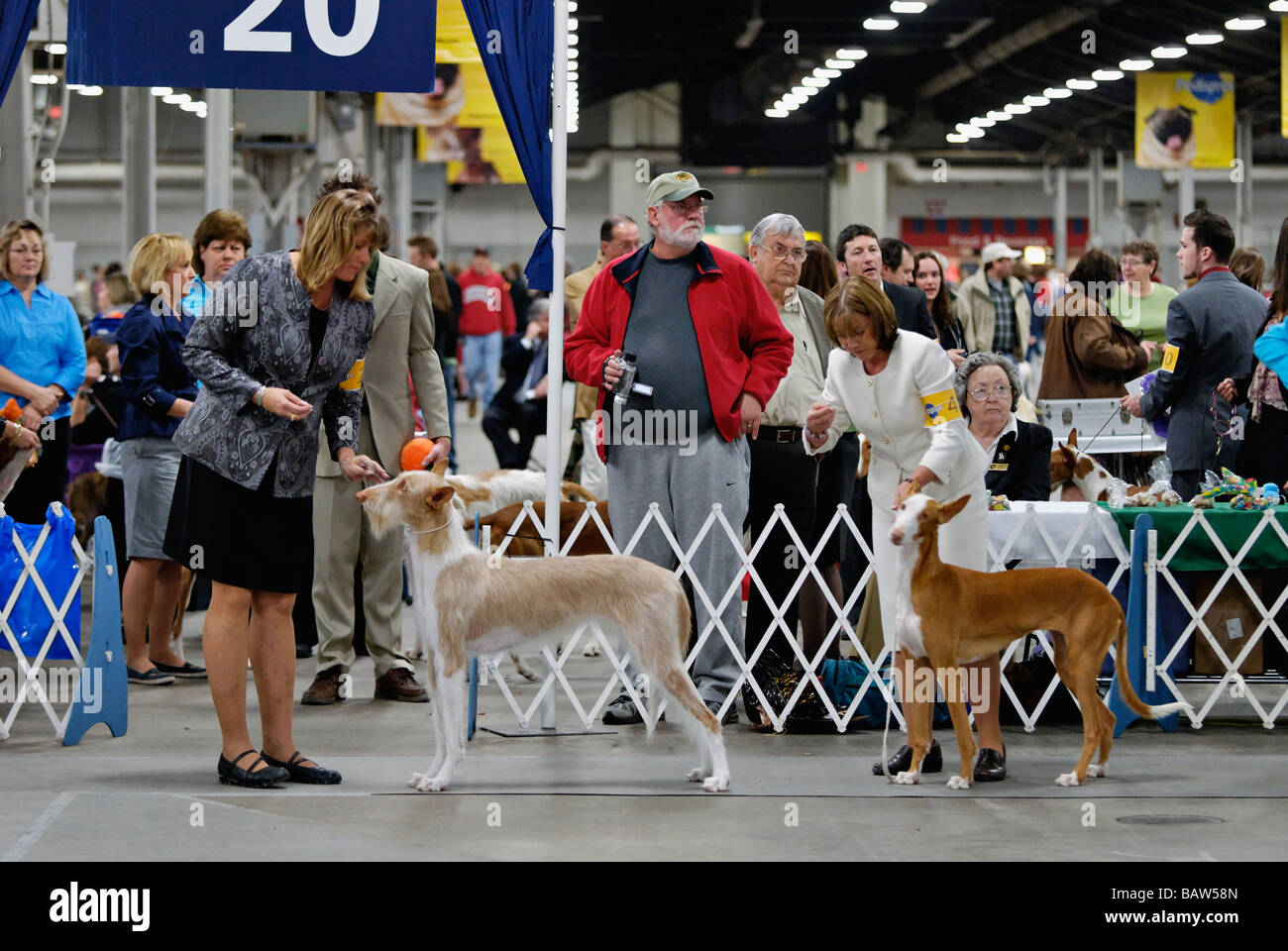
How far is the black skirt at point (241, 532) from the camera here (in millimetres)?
4293

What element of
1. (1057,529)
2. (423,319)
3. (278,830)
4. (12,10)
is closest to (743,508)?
(1057,529)

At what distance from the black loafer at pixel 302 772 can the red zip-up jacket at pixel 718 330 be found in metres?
1.52

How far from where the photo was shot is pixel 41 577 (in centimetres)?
547

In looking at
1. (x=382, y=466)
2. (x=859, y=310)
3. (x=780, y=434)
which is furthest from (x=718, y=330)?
(x=382, y=466)

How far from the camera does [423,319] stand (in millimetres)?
5828

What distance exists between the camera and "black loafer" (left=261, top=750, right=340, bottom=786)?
4.42 metres

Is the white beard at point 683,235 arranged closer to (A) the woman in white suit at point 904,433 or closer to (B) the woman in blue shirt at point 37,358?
(A) the woman in white suit at point 904,433

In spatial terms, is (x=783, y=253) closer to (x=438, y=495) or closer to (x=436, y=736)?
(x=438, y=495)

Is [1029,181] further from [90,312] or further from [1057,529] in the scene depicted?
[1057,529]

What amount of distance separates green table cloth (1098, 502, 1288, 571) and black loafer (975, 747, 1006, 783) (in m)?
1.11

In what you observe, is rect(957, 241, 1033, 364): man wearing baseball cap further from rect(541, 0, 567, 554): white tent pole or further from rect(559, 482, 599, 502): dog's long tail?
rect(541, 0, 567, 554): white tent pole

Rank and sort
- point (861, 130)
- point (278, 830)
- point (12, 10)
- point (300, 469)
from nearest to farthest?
point (278, 830) < point (300, 469) < point (12, 10) < point (861, 130)

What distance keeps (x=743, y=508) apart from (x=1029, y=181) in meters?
28.1

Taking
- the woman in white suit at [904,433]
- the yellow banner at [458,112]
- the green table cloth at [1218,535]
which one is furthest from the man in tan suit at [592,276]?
the green table cloth at [1218,535]
